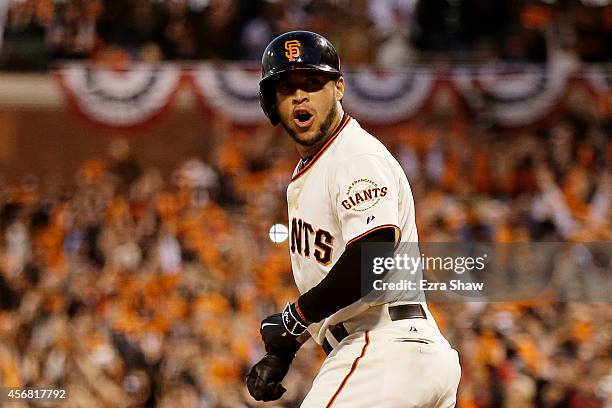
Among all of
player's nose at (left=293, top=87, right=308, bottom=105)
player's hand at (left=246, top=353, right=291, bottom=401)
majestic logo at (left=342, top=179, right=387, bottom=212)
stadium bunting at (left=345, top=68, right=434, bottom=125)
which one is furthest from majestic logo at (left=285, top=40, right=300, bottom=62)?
stadium bunting at (left=345, top=68, right=434, bottom=125)

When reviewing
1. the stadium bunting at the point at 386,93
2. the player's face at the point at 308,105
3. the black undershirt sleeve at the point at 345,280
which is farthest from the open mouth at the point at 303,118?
the stadium bunting at the point at 386,93

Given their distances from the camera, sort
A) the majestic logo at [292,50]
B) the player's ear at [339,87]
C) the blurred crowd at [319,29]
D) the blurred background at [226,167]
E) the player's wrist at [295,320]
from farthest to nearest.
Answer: the blurred crowd at [319,29]
the blurred background at [226,167]
the player's ear at [339,87]
the majestic logo at [292,50]
the player's wrist at [295,320]

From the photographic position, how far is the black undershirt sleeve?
3141 mm

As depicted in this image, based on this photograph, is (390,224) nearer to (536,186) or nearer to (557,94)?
(536,186)

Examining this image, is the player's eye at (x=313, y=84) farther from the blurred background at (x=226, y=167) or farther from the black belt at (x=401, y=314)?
the blurred background at (x=226, y=167)

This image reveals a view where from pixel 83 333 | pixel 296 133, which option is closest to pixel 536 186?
pixel 83 333

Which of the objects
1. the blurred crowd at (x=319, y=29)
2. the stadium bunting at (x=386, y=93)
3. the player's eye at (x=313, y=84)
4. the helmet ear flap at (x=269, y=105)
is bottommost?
→ the helmet ear flap at (x=269, y=105)

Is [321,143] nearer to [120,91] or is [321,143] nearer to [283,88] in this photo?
[283,88]

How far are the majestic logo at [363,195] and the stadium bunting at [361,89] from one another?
7155mm

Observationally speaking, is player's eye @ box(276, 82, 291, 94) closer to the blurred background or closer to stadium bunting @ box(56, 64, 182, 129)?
the blurred background

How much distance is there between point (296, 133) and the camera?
11.3 feet

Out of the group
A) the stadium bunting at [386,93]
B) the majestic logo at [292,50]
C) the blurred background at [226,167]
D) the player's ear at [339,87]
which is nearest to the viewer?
the majestic logo at [292,50]

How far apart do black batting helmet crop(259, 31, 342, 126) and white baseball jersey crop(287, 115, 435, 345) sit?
200 mm

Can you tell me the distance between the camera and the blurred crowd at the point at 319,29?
11.0 m
